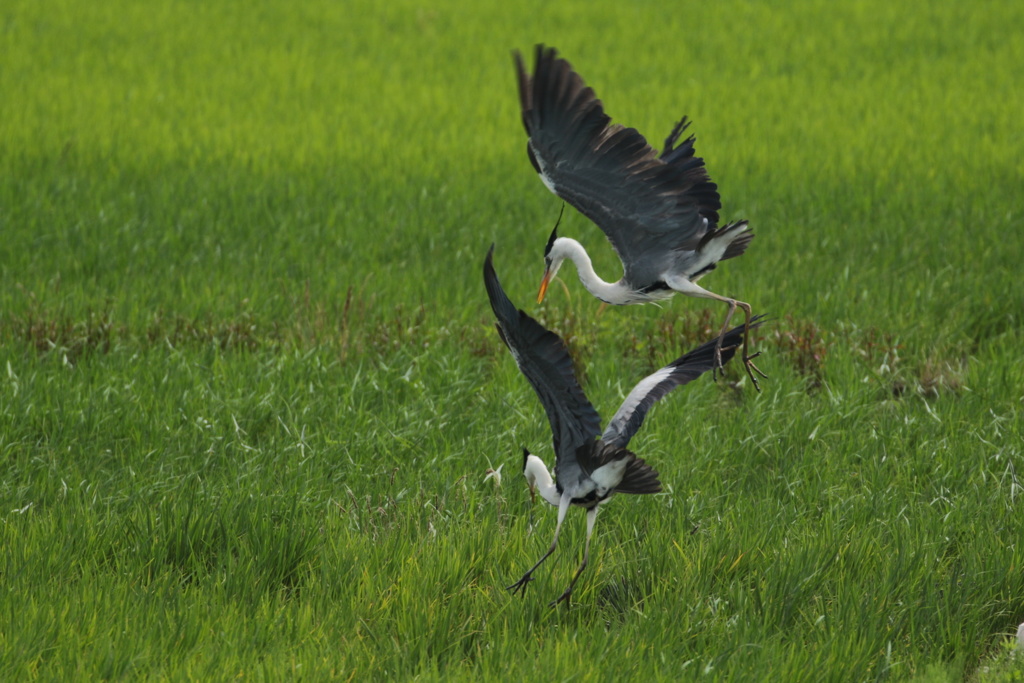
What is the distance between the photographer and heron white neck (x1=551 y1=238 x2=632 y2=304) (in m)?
2.26

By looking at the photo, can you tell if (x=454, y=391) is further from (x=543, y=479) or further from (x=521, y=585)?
(x=543, y=479)

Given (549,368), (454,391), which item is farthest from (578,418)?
(454,391)

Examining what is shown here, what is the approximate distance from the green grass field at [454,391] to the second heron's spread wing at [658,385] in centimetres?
66

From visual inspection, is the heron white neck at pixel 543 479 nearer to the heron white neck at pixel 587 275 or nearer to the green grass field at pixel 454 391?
the green grass field at pixel 454 391

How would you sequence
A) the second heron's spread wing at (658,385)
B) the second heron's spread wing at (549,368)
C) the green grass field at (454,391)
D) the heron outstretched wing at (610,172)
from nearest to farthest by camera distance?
the heron outstretched wing at (610,172)
the second heron's spread wing at (549,368)
the second heron's spread wing at (658,385)
the green grass field at (454,391)

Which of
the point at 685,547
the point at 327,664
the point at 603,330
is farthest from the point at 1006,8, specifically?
the point at 327,664

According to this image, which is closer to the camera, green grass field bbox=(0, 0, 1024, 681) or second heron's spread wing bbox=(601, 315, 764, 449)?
second heron's spread wing bbox=(601, 315, 764, 449)

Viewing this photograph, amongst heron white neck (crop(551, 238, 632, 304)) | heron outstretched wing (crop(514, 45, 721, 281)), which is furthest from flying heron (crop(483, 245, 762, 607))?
heron outstretched wing (crop(514, 45, 721, 281))

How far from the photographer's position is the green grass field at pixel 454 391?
319 cm

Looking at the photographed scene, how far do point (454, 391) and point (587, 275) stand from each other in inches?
119

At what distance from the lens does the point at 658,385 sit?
2818mm

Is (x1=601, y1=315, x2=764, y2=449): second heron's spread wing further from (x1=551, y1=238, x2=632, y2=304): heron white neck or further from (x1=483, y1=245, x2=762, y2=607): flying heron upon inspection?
(x1=551, y1=238, x2=632, y2=304): heron white neck

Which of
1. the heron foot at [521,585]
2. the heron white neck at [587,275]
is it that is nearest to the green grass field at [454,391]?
the heron foot at [521,585]

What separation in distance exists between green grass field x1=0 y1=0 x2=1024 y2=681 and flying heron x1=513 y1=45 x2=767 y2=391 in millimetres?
1161
